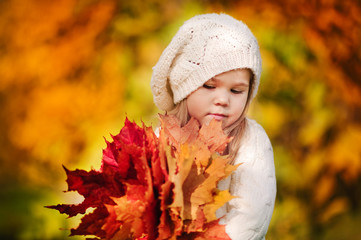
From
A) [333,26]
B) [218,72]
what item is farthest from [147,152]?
[333,26]

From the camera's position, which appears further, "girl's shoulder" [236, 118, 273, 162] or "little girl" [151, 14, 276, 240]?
"girl's shoulder" [236, 118, 273, 162]

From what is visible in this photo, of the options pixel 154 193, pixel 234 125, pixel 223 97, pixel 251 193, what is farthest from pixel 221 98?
pixel 154 193

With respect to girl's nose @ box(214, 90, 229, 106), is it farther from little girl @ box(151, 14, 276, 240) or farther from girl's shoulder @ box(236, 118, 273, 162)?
girl's shoulder @ box(236, 118, 273, 162)

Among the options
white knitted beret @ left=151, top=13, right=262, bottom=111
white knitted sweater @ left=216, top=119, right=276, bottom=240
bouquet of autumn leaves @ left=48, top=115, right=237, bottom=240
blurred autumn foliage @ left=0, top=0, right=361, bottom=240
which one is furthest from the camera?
blurred autumn foliage @ left=0, top=0, right=361, bottom=240

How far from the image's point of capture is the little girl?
4.69 ft

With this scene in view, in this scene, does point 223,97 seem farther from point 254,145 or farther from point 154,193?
point 154,193

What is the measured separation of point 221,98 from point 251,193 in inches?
12.8

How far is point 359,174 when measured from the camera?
3.62 meters

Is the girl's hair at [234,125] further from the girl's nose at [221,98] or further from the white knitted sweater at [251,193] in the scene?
the girl's nose at [221,98]

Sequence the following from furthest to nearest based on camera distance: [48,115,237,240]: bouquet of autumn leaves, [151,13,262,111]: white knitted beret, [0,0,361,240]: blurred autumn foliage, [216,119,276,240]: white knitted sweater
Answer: [0,0,361,240]: blurred autumn foliage, [151,13,262,111]: white knitted beret, [216,119,276,240]: white knitted sweater, [48,115,237,240]: bouquet of autumn leaves

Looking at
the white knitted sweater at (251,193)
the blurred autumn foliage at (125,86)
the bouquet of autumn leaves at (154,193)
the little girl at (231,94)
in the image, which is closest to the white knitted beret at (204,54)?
the little girl at (231,94)

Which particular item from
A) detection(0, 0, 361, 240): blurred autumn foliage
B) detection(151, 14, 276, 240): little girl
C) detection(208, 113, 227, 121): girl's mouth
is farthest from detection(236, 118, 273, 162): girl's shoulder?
detection(0, 0, 361, 240): blurred autumn foliage

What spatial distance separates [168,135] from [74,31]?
235 cm

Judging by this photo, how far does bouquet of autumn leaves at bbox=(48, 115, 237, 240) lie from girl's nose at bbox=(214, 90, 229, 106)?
12.8 inches
